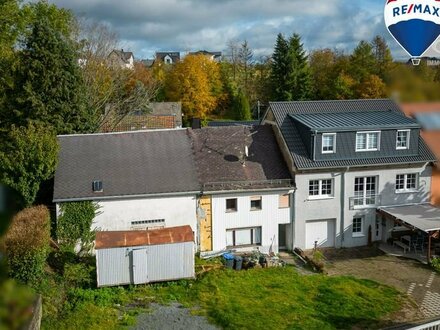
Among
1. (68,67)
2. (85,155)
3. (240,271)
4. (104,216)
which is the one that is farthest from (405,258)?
(68,67)

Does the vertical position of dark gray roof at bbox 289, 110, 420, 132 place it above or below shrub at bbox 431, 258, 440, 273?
above

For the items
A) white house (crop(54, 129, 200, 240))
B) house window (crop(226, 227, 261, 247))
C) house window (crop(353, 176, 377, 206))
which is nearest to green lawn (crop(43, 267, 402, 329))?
house window (crop(226, 227, 261, 247))

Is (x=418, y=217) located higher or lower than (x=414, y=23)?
lower

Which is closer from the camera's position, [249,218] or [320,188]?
[249,218]

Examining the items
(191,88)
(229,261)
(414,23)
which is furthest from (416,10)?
(191,88)

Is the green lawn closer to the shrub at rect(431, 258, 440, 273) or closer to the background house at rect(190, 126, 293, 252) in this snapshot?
the background house at rect(190, 126, 293, 252)

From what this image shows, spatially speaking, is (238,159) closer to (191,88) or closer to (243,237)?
(243,237)

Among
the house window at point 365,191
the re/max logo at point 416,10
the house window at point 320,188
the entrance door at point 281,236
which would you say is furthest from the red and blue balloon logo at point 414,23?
the entrance door at point 281,236

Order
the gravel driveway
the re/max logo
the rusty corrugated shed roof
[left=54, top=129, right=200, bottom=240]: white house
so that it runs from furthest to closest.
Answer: [left=54, top=129, right=200, bottom=240]: white house, the rusty corrugated shed roof, the gravel driveway, the re/max logo
